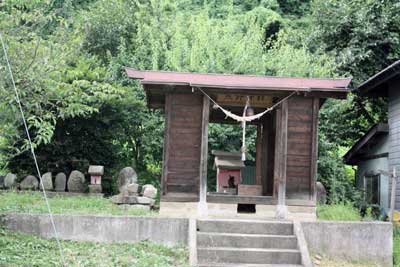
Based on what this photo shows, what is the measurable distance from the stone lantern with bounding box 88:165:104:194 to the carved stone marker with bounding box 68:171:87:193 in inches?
10.1

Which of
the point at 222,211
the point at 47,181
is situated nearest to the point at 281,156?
the point at 222,211

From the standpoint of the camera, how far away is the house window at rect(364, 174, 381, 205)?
15.7 meters

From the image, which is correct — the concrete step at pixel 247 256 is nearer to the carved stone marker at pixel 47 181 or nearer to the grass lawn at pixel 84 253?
the grass lawn at pixel 84 253

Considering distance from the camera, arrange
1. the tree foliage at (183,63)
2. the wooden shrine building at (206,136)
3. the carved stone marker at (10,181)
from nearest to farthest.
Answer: the wooden shrine building at (206,136) → the carved stone marker at (10,181) → the tree foliage at (183,63)

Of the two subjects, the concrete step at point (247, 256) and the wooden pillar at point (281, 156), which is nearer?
the concrete step at point (247, 256)

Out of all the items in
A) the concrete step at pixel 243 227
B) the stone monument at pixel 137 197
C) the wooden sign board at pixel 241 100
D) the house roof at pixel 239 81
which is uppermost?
the house roof at pixel 239 81

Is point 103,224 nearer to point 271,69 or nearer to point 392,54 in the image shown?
point 271,69

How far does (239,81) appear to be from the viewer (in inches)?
407

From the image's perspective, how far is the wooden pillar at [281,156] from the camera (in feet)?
33.7

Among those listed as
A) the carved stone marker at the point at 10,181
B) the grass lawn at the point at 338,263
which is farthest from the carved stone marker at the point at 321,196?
the carved stone marker at the point at 10,181

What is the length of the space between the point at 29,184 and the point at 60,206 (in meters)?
3.49

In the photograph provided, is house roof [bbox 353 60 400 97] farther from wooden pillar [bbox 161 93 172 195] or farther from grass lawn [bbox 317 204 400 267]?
wooden pillar [bbox 161 93 172 195]

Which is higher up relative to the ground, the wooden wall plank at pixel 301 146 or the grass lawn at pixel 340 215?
the wooden wall plank at pixel 301 146

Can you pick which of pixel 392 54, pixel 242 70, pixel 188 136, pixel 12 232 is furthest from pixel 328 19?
pixel 12 232
